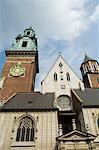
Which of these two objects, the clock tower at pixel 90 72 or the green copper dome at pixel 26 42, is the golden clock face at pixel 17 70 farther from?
the clock tower at pixel 90 72

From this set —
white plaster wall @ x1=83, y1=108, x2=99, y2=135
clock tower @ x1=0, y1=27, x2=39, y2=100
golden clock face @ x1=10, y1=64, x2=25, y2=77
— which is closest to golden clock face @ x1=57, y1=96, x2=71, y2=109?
white plaster wall @ x1=83, y1=108, x2=99, y2=135

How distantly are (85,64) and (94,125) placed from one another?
34.5m

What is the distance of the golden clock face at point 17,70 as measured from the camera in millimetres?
38906

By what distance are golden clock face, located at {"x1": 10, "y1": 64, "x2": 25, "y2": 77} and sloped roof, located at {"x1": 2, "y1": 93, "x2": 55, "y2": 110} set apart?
678cm

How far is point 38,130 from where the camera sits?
24078 millimetres

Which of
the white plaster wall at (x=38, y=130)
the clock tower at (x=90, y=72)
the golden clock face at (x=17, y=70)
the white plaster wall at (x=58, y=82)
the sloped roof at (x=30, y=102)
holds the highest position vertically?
the clock tower at (x=90, y=72)

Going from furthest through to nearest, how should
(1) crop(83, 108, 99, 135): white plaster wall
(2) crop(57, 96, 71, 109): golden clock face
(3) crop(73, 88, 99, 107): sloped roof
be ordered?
(2) crop(57, 96, 71, 109): golden clock face < (3) crop(73, 88, 99, 107): sloped roof < (1) crop(83, 108, 99, 135): white plaster wall

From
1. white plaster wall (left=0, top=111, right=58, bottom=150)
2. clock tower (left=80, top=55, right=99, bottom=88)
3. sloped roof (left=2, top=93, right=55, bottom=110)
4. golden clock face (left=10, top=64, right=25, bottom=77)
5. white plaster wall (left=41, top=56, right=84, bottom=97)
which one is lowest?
white plaster wall (left=0, top=111, right=58, bottom=150)

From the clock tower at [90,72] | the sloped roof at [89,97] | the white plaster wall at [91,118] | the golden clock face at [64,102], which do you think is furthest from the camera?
the clock tower at [90,72]

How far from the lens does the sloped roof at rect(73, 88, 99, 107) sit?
2724cm

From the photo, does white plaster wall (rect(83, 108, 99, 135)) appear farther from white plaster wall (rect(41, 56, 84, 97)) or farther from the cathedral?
white plaster wall (rect(41, 56, 84, 97))

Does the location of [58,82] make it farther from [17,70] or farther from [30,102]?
[17,70]

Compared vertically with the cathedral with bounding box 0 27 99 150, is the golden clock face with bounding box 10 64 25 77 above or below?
above

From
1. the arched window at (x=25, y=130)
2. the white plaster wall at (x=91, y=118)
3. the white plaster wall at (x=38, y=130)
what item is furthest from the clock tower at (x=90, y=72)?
the arched window at (x=25, y=130)
